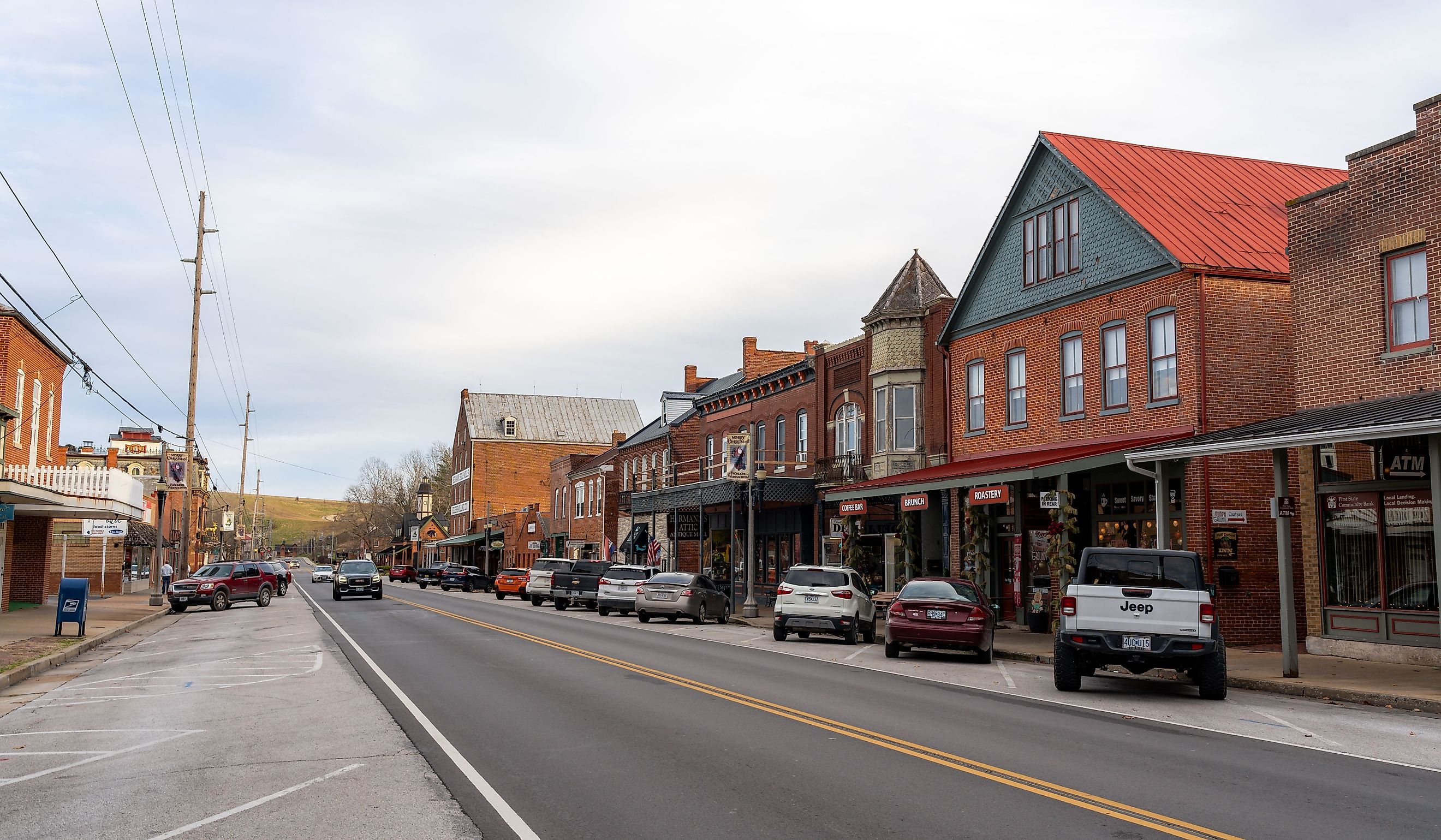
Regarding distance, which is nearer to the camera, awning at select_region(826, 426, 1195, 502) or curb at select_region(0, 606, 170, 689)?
curb at select_region(0, 606, 170, 689)

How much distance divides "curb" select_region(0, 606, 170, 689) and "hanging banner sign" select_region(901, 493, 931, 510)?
17.1 m

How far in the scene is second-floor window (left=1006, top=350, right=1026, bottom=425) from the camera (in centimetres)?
2817

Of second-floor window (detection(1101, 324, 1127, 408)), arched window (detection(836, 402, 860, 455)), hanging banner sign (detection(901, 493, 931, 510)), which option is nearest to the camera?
second-floor window (detection(1101, 324, 1127, 408))

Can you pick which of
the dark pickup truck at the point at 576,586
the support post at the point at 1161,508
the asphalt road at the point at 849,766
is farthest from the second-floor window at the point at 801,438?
the asphalt road at the point at 849,766

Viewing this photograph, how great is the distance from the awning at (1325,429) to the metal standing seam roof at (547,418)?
79619 millimetres

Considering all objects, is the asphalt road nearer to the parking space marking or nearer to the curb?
the parking space marking

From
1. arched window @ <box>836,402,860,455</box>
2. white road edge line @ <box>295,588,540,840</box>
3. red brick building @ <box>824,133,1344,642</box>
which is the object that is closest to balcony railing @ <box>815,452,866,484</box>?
arched window @ <box>836,402,860,455</box>

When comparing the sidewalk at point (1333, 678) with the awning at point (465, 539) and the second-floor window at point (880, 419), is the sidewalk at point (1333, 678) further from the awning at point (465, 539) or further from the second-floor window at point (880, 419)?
the awning at point (465, 539)

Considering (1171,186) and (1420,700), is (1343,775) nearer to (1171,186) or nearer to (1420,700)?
(1420,700)

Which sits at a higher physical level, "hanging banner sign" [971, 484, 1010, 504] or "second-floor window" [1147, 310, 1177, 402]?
"second-floor window" [1147, 310, 1177, 402]

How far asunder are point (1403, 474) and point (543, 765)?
1515 centimetres

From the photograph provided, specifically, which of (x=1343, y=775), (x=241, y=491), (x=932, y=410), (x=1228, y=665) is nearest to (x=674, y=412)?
(x=932, y=410)

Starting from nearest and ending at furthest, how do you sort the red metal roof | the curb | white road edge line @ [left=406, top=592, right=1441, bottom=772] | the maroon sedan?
white road edge line @ [left=406, top=592, right=1441, bottom=772] → the curb → the maroon sedan → the red metal roof

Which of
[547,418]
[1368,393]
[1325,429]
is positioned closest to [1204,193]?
[1368,393]
